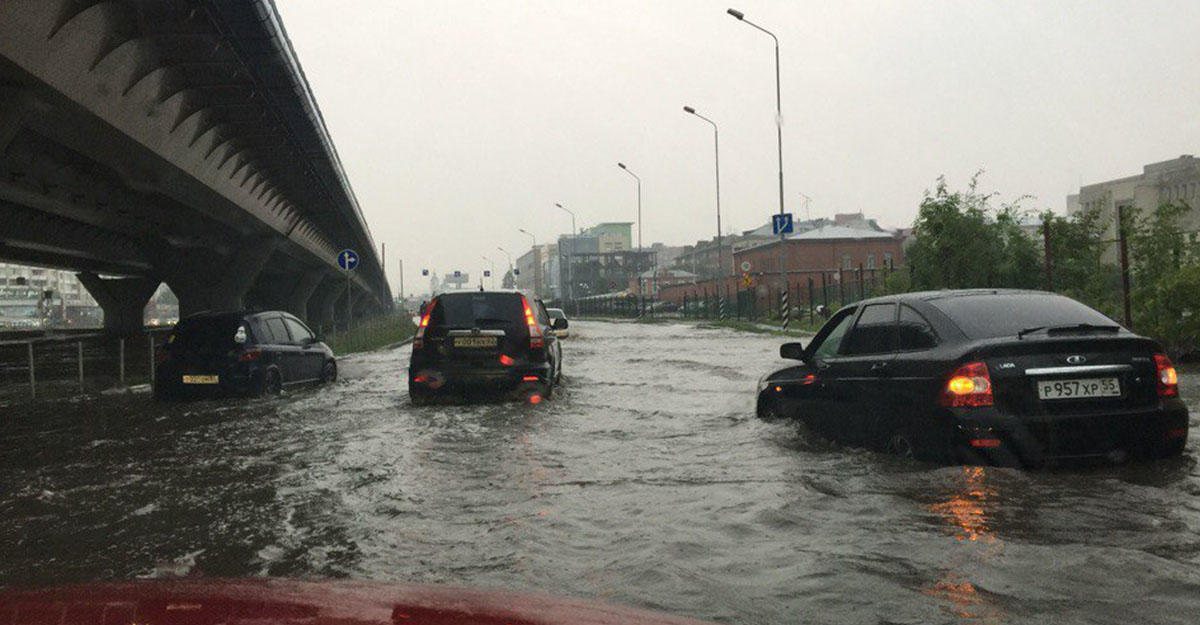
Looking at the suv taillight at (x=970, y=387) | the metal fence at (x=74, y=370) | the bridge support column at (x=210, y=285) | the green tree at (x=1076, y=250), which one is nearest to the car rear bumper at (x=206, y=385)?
the metal fence at (x=74, y=370)

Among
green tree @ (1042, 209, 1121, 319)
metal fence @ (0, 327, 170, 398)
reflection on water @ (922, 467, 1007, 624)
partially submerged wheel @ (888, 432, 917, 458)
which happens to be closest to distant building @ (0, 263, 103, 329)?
metal fence @ (0, 327, 170, 398)

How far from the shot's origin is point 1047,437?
6348mm

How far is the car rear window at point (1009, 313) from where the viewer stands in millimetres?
6875

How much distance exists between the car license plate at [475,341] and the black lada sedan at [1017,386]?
22.7 ft

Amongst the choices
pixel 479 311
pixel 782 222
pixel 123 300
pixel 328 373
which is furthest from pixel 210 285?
pixel 479 311

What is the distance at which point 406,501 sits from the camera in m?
6.97

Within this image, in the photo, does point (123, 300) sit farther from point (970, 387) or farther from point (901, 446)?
point (970, 387)

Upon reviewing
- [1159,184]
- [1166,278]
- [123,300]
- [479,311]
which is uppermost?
[1159,184]

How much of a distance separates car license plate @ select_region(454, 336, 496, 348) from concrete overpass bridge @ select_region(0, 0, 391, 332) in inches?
204

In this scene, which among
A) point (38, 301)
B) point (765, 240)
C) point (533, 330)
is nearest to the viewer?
point (533, 330)

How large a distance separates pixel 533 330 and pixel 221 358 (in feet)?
15.4

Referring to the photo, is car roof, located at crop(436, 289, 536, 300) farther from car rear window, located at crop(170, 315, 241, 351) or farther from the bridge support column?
the bridge support column

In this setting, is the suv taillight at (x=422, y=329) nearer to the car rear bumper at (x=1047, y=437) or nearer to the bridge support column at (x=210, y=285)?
the car rear bumper at (x=1047, y=437)

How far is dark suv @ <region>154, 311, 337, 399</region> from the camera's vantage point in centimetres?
1505
